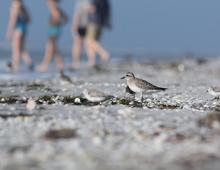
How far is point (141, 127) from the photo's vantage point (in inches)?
329

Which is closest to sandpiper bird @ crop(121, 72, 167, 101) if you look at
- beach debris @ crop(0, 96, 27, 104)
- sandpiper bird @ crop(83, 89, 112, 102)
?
sandpiper bird @ crop(83, 89, 112, 102)

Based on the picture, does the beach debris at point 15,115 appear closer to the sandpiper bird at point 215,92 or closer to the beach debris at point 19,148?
the beach debris at point 19,148

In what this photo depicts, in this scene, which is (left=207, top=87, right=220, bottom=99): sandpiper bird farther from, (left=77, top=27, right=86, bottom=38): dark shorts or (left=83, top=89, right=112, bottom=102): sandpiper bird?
(left=77, top=27, right=86, bottom=38): dark shorts

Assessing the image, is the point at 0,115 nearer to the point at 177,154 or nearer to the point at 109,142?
the point at 109,142

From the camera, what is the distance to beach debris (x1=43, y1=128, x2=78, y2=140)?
7.57m

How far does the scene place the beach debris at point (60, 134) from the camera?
24.8 ft

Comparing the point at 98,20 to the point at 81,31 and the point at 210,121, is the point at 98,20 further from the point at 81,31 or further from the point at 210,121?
the point at 210,121

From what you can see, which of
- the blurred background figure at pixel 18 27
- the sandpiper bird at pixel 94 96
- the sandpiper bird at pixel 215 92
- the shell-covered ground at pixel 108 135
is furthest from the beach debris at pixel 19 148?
the blurred background figure at pixel 18 27

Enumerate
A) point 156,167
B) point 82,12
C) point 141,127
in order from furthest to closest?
1. point 82,12
2. point 141,127
3. point 156,167

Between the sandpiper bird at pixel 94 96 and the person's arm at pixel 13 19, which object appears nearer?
the sandpiper bird at pixel 94 96

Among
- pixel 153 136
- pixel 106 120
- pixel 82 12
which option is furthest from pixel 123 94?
pixel 82 12

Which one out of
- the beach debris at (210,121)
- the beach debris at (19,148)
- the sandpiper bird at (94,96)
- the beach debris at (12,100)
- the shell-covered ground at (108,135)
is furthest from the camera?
the beach debris at (12,100)

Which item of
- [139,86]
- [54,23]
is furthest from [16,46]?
[139,86]

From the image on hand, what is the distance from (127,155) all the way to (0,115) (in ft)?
10.6
